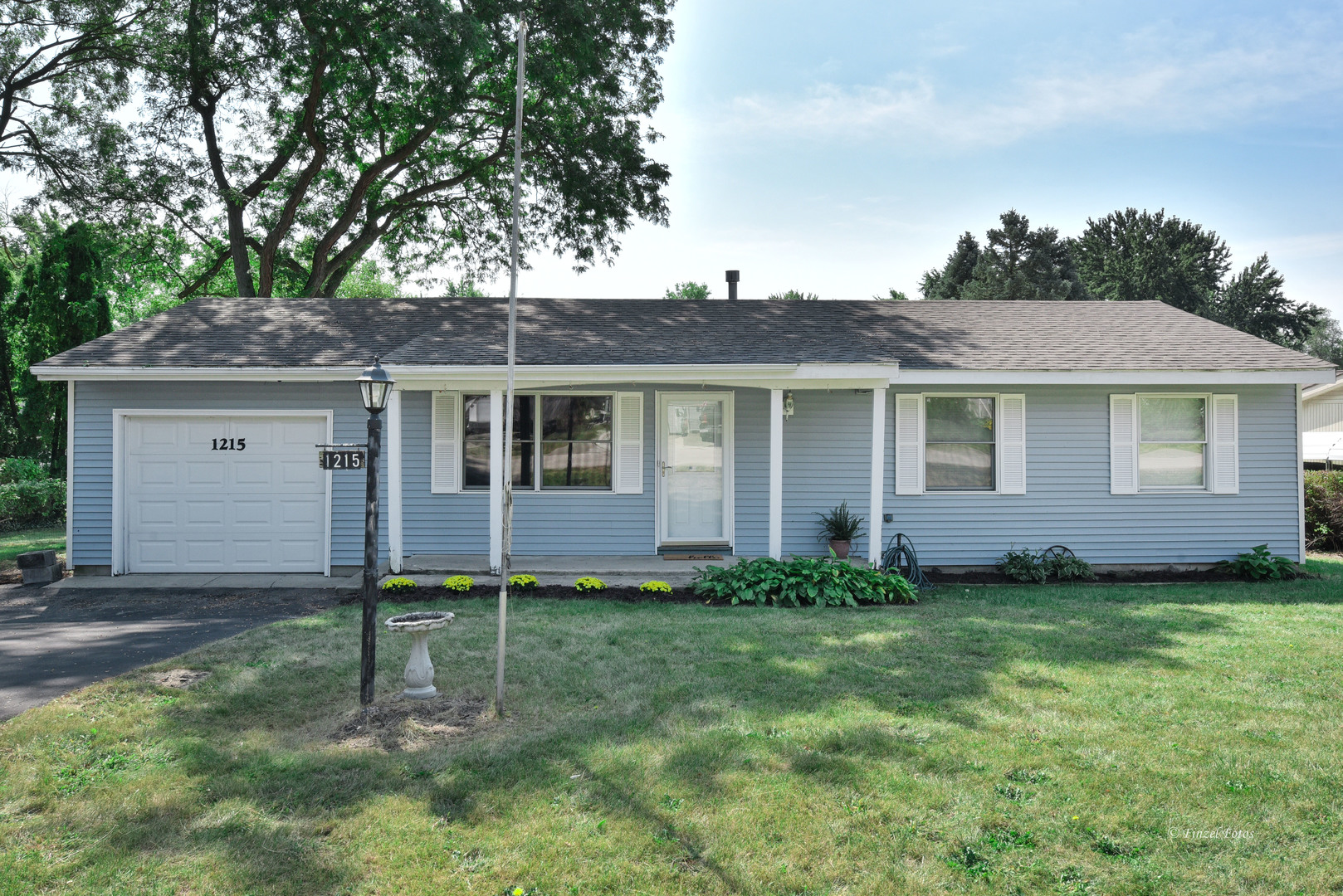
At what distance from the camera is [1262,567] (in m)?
9.98

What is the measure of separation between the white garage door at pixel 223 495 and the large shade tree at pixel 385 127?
729 centimetres

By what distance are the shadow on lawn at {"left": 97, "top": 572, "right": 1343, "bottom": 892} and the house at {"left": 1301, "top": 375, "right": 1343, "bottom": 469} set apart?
20.9 meters

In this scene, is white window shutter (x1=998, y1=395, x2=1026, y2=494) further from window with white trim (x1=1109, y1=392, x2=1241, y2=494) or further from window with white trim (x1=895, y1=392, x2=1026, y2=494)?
window with white trim (x1=1109, y1=392, x2=1241, y2=494)

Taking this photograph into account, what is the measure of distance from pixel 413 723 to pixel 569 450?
5954mm

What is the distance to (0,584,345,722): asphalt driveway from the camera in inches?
218

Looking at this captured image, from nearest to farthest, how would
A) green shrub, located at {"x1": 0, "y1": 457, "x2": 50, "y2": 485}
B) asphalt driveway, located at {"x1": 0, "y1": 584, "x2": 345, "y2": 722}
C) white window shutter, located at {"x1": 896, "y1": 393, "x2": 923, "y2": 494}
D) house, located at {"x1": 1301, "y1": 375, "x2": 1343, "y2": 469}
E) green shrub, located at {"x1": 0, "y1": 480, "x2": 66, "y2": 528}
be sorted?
asphalt driveway, located at {"x1": 0, "y1": 584, "x2": 345, "y2": 722}, white window shutter, located at {"x1": 896, "y1": 393, "x2": 923, "y2": 494}, green shrub, located at {"x1": 0, "y1": 480, "x2": 66, "y2": 528}, green shrub, located at {"x1": 0, "y1": 457, "x2": 50, "y2": 485}, house, located at {"x1": 1301, "y1": 375, "x2": 1343, "y2": 469}

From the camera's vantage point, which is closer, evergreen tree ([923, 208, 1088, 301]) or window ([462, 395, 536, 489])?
window ([462, 395, 536, 489])

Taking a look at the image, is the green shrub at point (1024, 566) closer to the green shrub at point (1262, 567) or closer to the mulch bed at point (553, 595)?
the green shrub at point (1262, 567)

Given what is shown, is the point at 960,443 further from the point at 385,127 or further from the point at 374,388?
the point at 385,127

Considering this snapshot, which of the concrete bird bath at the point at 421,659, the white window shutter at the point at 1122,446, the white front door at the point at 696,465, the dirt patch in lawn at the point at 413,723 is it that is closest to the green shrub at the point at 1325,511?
the white window shutter at the point at 1122,446

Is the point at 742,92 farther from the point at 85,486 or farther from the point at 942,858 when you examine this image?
the point at 942,858

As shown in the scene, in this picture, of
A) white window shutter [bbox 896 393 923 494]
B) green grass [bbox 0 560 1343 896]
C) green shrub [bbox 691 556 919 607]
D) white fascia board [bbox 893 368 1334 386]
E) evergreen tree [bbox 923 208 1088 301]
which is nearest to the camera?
green grass [bbox 0 560 1343 896]

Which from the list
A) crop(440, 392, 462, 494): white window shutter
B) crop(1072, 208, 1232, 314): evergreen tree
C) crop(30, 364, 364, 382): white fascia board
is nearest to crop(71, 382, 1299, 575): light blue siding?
crop(440, 392, 462, 494): white window shutter

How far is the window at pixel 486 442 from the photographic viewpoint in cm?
1019
